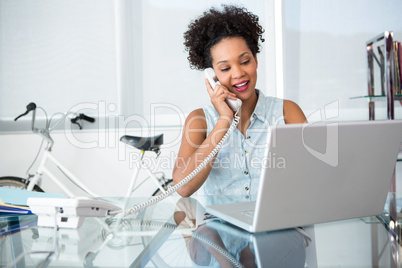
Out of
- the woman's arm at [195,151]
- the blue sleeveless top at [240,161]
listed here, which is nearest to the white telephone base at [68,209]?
the woman's arm at [195,151]

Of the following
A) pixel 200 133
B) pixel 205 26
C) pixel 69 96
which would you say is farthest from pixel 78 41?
pixel 200 133

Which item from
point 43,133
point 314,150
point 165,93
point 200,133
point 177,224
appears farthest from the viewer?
point 165,93

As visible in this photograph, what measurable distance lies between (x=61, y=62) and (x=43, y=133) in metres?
0.60

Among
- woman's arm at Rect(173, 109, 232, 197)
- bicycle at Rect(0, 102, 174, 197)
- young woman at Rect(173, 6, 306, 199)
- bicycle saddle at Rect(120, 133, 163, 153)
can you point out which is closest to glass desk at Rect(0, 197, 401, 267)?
woman's arm at Rect(173, 109, 232, 197)

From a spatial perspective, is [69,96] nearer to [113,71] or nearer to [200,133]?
[113,71]

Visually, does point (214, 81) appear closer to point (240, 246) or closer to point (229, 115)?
point (229, 115)

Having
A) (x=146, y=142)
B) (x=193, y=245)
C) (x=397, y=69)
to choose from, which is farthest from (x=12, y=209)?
(x=397, y=69)

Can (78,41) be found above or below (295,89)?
above

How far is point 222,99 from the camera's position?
1.38 metres

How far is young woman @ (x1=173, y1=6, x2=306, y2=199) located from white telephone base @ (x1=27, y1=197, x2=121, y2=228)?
45cm

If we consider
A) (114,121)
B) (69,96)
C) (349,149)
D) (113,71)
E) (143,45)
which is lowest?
(349,149)

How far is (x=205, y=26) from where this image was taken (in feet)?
5.13

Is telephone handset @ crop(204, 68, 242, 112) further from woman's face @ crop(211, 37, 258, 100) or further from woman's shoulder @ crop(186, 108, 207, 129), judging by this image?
woman's shoulder @ crop(186, 108, 207, 129)

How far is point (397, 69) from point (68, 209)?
2020 mm
